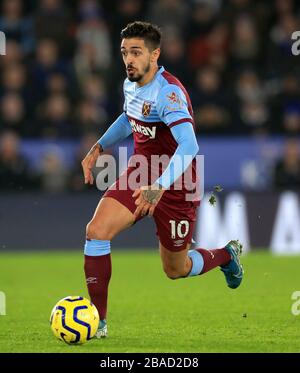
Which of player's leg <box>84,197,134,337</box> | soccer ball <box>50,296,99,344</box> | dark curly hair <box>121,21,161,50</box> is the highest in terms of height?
dark curly hair <box>121,21,161,50</box>

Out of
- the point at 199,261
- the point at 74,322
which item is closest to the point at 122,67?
the point at 199,261

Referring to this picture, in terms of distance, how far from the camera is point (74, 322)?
6902 mm

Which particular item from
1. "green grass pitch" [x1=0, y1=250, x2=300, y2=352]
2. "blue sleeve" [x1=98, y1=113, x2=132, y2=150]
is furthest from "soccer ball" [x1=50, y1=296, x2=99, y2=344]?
"blue sleeve" [x1=98, y1=113, x2=132, y2=150]

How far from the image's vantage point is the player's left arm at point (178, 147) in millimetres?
6676

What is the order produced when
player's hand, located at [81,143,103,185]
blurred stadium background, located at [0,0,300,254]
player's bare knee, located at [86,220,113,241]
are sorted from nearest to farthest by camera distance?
player's bare knee, located at [86,220,113,241], player's hand, located at [81,143,103,185], blurred stadium background, located at [0,0,300,254]

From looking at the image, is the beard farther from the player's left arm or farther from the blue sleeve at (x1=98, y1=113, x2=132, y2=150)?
the blue sleeve at (x1=98, y1=113, x2=132, y2=150)

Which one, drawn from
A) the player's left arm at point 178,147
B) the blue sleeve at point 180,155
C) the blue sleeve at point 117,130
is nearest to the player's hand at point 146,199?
the player's left arm at point 178,147

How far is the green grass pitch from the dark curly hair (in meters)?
2.09

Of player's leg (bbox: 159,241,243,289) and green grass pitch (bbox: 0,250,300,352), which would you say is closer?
green grass pitch (bbox: 0,250,300,352)

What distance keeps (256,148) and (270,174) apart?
1.42ft

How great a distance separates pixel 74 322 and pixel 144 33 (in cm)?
210

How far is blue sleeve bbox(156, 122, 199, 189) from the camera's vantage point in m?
6.86

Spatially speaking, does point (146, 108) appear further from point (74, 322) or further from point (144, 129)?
point (74, 322)

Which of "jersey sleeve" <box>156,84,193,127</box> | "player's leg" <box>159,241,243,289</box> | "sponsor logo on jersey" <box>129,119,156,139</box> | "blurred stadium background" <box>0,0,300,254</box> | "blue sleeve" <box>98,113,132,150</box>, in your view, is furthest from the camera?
"blurred stadium background" <box>0,0,300,254</box>
